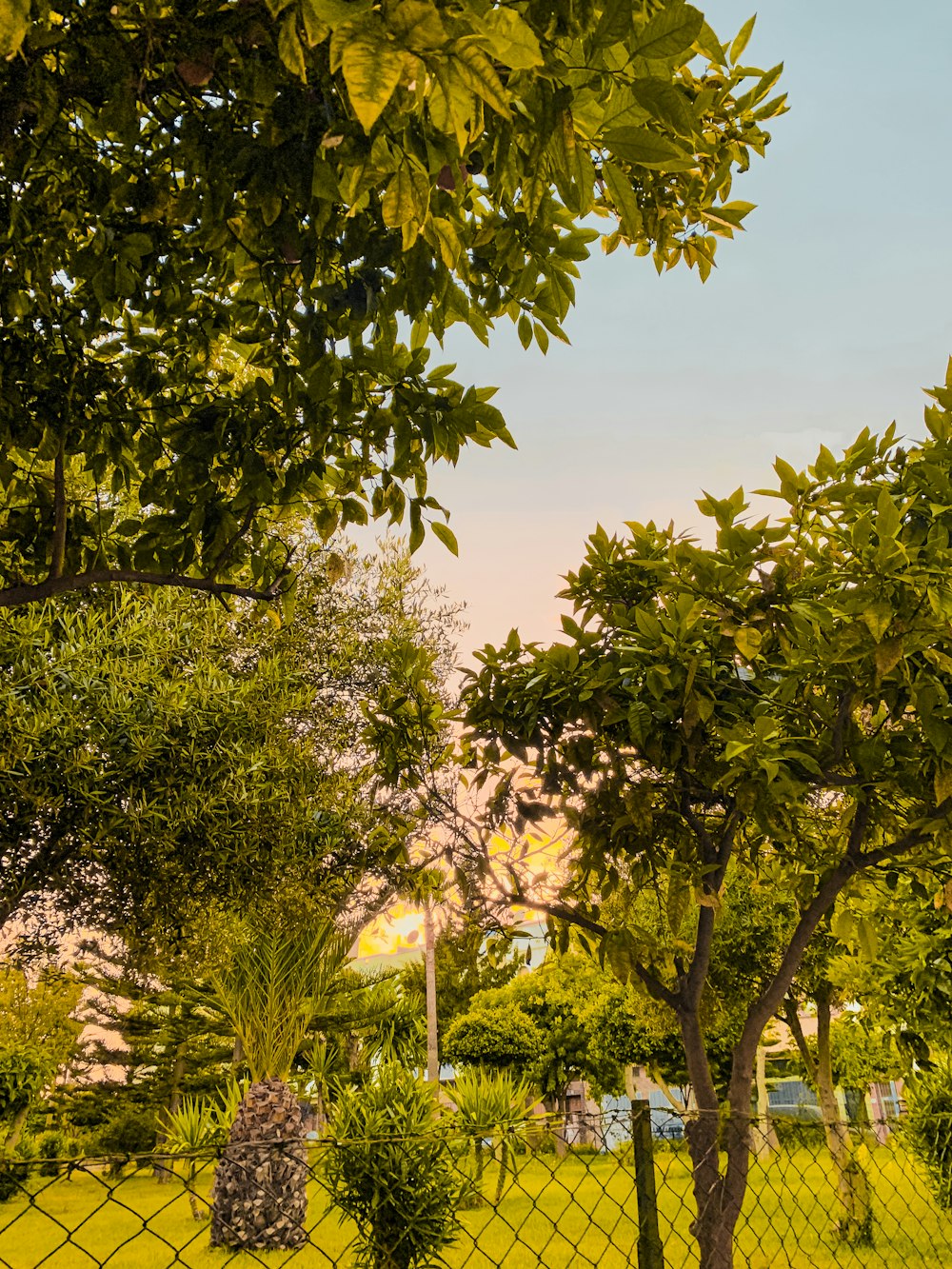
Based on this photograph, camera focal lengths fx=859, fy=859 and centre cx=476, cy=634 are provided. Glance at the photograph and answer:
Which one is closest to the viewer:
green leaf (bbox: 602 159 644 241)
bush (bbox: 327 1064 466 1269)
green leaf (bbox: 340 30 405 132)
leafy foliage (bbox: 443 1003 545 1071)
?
green leaf (bbox: 340 30 405 132)

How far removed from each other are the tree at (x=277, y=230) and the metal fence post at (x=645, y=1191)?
1.69 metres

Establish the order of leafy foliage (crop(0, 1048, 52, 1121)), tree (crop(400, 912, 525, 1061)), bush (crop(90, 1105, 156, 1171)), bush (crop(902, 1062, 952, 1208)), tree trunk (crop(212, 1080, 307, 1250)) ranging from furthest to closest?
tree (crop(400, 912, 525, 1061)) → bush (crop(90, 1105, 156, 1171)) → leafy foliage (crop(0, 1048, 52, 1121)) → tree trunk (crop(212, 1080, 307, 1250)) → bush (crop(902, 1062, 952, 1208))

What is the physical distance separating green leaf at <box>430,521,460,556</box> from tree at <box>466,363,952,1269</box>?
576 mm

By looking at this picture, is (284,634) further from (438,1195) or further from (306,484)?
(306,484)

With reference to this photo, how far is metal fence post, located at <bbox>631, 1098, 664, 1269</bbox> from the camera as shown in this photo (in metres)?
2.14

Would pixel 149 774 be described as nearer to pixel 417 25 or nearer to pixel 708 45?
pixel 708 45

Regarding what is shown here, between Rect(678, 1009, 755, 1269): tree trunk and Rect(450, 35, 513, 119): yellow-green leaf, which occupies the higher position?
Rect(450, 35, 513, 119): yellow-green leaf

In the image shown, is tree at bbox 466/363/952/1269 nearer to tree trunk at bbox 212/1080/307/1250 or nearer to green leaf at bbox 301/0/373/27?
green leaf at bbox 301/0/373/27

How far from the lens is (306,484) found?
2.52 m

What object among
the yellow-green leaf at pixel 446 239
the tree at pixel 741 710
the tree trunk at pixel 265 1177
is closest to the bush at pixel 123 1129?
the tree trunk at pixel 265 1177

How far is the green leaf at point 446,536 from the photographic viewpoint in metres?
2.18

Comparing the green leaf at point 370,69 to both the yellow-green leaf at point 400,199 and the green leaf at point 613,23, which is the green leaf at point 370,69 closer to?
the yellow-green leaf at point 400,199

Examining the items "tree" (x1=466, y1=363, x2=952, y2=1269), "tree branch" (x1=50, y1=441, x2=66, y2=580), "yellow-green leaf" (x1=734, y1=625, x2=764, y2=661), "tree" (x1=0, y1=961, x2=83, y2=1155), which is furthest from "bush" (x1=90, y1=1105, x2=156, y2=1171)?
"yellow-green leaf" (x1=734, y1=625, x2=764, y2=661)

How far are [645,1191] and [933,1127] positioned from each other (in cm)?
620
